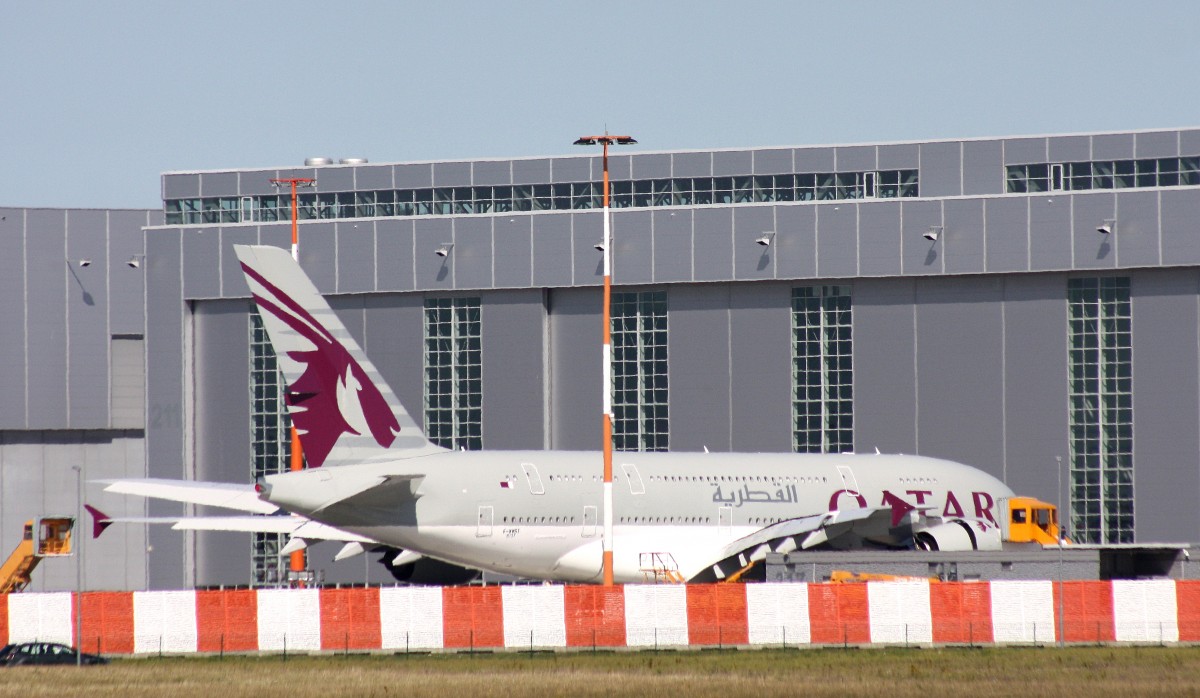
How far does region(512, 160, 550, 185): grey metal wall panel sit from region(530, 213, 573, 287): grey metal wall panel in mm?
6894

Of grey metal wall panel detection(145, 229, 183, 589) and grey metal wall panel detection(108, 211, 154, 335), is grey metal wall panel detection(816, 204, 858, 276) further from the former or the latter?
grey metal wall panel detection(108, 211, 154, 335)

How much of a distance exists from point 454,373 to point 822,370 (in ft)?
50.4

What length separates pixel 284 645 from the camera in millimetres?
34156

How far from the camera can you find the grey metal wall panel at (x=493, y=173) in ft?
239

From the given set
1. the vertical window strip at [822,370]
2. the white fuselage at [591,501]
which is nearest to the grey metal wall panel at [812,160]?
the vertical window strip at [822,370]

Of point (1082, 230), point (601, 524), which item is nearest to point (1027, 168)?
point (1082, 230)

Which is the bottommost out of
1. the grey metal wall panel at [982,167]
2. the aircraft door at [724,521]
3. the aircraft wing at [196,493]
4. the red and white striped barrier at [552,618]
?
the red and white striped barrier at [552,618]

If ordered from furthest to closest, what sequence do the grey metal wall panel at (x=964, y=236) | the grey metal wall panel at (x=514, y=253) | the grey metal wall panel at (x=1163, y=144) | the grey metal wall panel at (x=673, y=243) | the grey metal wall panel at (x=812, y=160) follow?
the grey metal wall panel at (x=812, y=160), the grey metal wall panel at (x=1163, y=144), the grey metal wall panel at (x=514, y=253), the grey metal wall panel at (x=673, y=243), the grey metal wall panel at (x=964, y=236)

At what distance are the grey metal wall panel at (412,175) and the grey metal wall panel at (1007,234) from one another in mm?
25621

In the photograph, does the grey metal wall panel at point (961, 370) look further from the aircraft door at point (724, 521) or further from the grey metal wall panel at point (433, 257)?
the grey metal wall panel at point (433, 257)

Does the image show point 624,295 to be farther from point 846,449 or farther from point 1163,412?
point 1163,412

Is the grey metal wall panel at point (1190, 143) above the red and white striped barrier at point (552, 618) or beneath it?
above

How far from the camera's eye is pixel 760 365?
64.6 meters

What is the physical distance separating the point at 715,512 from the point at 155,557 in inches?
1197
